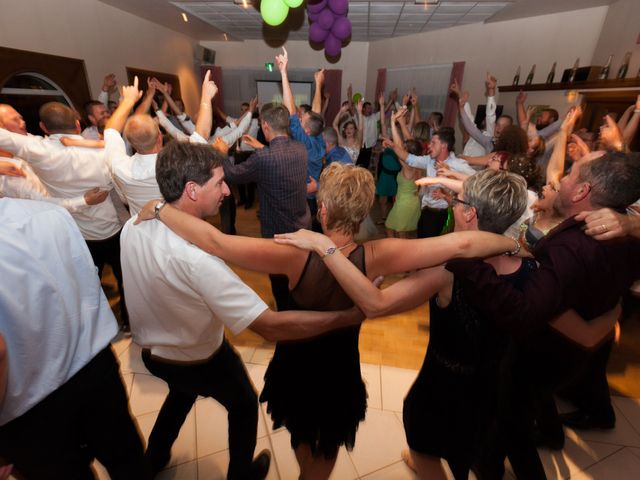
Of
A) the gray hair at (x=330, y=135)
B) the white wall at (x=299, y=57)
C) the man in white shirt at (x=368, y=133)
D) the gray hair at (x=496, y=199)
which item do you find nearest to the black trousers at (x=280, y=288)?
the gray hair at (x=496, y=199)

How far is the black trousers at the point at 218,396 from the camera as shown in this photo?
1274 millimetres

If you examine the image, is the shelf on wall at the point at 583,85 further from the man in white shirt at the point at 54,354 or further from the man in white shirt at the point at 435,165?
the man in white shirt at the point at 54,354

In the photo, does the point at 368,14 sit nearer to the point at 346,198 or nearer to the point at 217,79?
the point at 217,79

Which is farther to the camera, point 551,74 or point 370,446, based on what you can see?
point 551,74

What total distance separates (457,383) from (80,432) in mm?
1339

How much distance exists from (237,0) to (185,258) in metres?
5.62

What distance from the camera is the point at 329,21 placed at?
15.0ft

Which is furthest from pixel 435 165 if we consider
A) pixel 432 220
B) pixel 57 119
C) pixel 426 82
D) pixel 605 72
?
pixel 426 82

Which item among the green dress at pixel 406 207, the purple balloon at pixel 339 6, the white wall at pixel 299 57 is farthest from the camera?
the white wall at pixel 299 57

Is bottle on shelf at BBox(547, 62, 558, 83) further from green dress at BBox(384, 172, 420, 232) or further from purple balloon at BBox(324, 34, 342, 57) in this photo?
purple balloon at BBox(324, 34, 342, 57)

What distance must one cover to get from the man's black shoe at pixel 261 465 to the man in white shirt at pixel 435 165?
2.29 m

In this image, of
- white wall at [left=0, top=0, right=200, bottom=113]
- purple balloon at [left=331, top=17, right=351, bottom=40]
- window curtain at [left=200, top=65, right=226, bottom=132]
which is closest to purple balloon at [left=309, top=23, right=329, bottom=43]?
purple balloon at [left=331, top=17, right=351, bottom=40]

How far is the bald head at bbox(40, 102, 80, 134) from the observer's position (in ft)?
7.07

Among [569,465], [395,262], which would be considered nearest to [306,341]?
[395,262]
